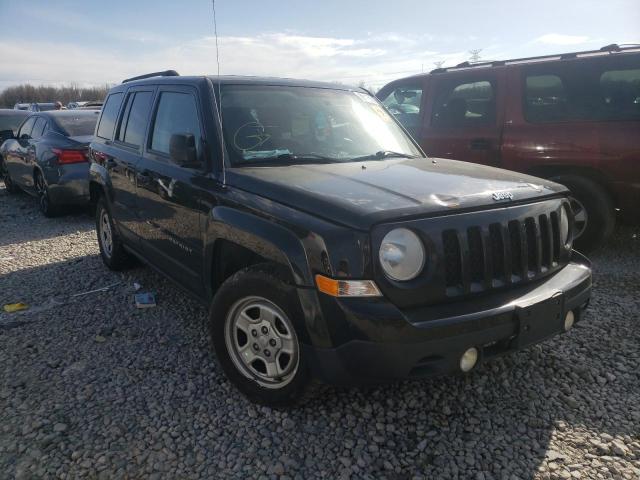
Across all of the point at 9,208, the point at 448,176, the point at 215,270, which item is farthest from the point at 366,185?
the point at 9,208

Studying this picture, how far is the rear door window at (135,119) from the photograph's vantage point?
163 inches

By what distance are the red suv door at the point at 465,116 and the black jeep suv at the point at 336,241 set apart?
6.54 ft

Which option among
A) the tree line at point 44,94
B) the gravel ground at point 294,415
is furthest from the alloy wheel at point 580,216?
the tree line at point 44,94

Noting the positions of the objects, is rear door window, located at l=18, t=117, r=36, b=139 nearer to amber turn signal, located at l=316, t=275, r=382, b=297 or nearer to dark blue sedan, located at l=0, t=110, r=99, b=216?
dark blue sedan, located at l=0, t=110, r=99, b=216

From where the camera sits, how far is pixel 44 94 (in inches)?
2437

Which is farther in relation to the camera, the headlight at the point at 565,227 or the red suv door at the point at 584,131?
the red suv door at the point at 584,131

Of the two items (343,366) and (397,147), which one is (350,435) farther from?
(397,147)

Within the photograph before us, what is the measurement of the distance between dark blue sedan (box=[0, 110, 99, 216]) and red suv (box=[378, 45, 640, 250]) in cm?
516

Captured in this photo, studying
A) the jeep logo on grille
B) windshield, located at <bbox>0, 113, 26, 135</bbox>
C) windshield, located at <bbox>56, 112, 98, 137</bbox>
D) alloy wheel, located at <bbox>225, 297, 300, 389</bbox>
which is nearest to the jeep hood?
the jeep logo on grille

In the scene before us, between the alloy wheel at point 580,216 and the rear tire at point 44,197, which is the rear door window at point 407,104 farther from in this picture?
the rear tire at point 44,197

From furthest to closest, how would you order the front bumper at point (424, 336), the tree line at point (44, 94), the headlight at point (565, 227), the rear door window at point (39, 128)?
the tree line at point (44, 94) → the rear door window at point (39, 128) → the headlight at point (565, 227) → the front bumper at point (424, 336)

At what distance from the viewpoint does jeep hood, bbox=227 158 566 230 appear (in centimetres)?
234

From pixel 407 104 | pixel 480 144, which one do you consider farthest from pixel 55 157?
pixel 480 144

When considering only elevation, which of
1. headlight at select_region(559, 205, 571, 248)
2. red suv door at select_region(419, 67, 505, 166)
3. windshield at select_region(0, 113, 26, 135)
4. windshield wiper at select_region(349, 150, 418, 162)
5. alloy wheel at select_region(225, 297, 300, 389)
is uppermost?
windshield at select_region(0, 113, 26, 135)
